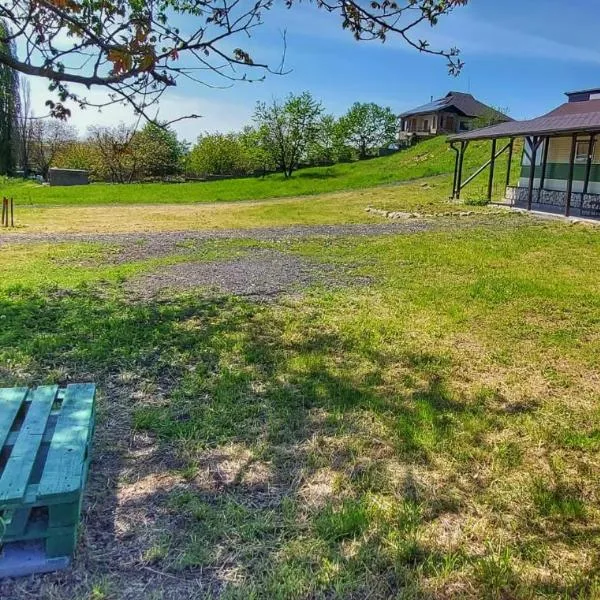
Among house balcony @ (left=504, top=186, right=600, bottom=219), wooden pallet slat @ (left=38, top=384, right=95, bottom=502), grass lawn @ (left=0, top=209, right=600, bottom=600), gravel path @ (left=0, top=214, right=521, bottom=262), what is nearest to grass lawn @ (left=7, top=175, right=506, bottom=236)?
gravel path @ (left=0, top=214, right=521, bottom=262)

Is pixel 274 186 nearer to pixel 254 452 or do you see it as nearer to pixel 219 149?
pixel 219 149

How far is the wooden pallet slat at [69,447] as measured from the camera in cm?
195

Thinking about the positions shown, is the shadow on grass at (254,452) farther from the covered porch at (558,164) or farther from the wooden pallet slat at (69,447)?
the covered porch at (558,164)

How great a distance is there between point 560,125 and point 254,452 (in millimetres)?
14775

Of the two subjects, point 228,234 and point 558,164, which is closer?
point 228,234

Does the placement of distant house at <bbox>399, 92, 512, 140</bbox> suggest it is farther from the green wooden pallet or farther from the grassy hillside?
the green wooden pallet

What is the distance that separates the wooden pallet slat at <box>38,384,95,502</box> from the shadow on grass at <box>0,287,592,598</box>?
0.27 metres

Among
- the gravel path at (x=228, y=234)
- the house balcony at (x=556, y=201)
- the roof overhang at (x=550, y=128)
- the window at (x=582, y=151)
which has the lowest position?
the gravel path at (x=228, y=234)

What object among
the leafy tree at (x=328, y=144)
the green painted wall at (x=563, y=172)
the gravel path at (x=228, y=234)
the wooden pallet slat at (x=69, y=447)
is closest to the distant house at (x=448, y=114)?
the leafy tree at (x=328, y=144)

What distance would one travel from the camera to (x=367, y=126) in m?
46.1

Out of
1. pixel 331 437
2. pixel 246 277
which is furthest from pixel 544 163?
pixel 331 437

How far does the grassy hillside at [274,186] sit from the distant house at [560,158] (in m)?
3.54

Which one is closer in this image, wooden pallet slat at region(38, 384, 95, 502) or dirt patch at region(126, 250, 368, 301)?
wooden pallet slat at region(38, 384, 95, 502)

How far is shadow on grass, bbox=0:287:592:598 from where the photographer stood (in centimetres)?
198
